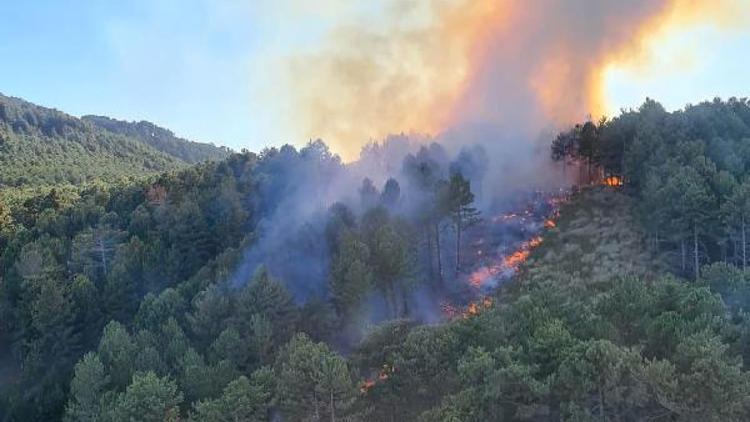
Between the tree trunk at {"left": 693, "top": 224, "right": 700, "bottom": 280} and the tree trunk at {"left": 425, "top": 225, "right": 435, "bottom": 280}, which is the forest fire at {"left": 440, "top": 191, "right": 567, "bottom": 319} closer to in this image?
the tree trunk at {"left": 425, "top": 225, "right": 435, "bottom": 280}

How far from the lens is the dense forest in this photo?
105ft

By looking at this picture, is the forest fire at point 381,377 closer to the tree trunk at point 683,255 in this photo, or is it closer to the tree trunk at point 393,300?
the tree trunk at point 393,300

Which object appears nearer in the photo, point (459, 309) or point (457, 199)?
point (459, 309)

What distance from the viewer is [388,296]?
57.4m

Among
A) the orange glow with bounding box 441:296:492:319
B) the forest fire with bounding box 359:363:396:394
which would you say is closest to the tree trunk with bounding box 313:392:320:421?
the forest fire with bounding box 359:363:396:394

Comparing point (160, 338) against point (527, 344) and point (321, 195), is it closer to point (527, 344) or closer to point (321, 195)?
point (527, 344)

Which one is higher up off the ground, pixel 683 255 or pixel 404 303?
pixel 683 255

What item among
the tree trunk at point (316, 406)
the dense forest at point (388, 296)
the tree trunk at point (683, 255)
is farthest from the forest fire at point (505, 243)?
the tree trunk at point (316, 406)

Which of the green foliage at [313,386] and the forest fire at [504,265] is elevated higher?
the forest fire at [504,265]

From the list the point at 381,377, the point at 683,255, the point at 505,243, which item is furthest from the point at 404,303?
the point at 683,255

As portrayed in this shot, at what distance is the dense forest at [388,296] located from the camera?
3203cm

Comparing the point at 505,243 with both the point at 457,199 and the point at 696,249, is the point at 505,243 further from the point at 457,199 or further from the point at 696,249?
the point at 696,249

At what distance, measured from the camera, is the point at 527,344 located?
34.2m

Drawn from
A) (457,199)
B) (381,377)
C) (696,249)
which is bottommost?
(381,377)
